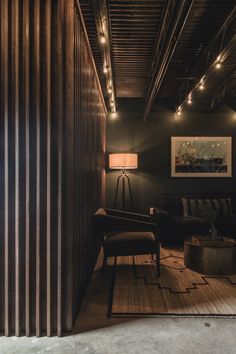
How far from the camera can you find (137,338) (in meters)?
2.07

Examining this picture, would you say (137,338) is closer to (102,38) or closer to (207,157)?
(102,38)

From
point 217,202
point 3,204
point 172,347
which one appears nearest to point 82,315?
point 172,347

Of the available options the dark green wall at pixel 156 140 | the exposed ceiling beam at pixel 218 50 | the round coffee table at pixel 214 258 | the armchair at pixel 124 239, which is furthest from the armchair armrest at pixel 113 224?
the dark green wall at pixel 156 140

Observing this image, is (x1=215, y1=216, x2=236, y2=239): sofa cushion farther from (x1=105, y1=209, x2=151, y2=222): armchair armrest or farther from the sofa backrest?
(x1=105, y1=209, x2=151, y2=222): armchair armrest

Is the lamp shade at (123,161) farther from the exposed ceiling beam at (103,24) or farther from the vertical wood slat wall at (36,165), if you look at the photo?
the vertical wood slat wall at (36,165)

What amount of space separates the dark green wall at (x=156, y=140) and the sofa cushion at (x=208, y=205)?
24.4 inches

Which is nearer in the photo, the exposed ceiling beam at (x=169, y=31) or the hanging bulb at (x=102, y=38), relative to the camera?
the exposed ceiling beam at (x=169, y=31)

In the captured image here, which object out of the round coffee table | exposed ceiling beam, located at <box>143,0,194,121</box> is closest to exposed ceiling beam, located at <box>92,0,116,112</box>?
exposed ceiling beam, located at <box>143,0,194,121</box>

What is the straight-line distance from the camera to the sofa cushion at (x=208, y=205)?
17.7 ft

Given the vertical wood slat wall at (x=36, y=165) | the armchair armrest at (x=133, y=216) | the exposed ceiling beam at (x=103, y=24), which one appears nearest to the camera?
the vertical wood slat wall at (x=36, y=165)

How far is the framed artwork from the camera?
6059 millimetres

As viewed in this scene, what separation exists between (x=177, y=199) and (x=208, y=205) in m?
0.64

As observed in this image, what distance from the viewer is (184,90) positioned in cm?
528

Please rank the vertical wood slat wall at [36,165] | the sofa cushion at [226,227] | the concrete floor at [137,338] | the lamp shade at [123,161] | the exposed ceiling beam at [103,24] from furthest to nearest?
the lamp shade at [123,161] < the sofa cushion at [226,227] < the exposed ceiling beam at [103,24] < the vertical wood slat wall at [36,165] < the concrete floor at [137,338]
